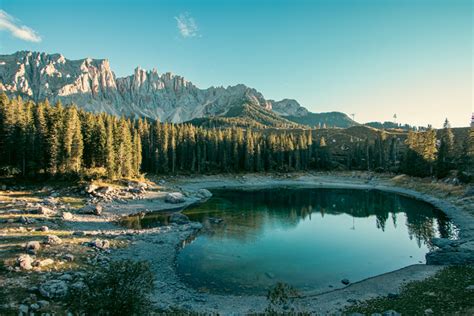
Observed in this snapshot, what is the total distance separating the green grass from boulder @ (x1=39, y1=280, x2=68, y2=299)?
2122 cm

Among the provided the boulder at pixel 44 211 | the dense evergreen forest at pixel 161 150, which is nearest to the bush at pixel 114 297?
the boulder at pixel 44 211

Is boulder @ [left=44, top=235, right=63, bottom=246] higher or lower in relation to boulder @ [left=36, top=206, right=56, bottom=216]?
lower

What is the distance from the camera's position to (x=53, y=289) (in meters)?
20.8

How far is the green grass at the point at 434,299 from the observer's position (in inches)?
803

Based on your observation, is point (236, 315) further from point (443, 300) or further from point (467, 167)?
point (467, 167)

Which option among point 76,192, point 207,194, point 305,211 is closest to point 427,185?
point 305,211

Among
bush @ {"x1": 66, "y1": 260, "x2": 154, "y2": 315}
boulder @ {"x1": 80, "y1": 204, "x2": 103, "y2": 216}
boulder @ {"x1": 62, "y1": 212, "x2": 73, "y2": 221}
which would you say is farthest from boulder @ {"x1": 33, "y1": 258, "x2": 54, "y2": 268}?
boulder @ {"x1": 80, "y1": 204, "x2": 103, "y2": 216}

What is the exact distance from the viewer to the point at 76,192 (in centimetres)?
6147

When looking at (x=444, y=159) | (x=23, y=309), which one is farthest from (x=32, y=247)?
(x=444, y=159)

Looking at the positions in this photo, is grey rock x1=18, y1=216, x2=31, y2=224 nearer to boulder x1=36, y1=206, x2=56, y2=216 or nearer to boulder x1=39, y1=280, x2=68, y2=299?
boulder x1=36, y1=206, x2=56, y2=216

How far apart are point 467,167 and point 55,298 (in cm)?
10897

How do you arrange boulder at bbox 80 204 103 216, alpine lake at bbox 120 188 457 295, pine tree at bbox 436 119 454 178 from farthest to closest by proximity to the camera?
pine tree at bbox 436 119 454 178, boulder at bbox 80 204 103 216, alpine lake at bbox 120 188 457 295

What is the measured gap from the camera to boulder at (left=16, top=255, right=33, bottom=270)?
23.7 meters

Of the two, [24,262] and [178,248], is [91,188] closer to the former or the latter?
[178,248]
